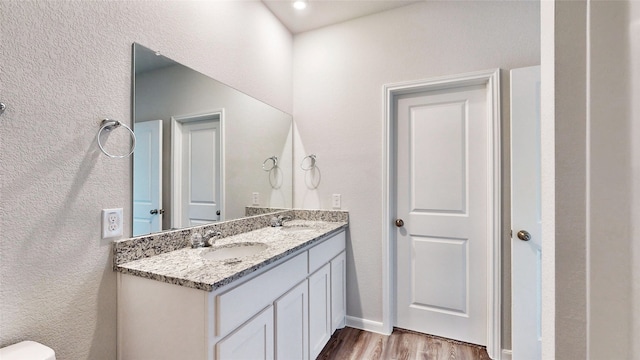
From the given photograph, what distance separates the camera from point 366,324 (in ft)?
7.14

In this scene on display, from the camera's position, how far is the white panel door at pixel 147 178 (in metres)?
1.23

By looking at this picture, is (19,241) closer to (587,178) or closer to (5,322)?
(5,322)

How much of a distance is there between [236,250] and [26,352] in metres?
0.85

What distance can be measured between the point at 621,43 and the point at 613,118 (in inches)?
5.0

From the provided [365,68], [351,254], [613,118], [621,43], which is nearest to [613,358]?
[613,118]

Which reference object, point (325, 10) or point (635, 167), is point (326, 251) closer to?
Answer: point (635, 167)

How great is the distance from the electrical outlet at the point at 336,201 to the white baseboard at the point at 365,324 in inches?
36.7

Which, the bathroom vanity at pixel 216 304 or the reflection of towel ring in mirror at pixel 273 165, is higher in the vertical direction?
the reflection of towel ring in mirror at pixel 273 165

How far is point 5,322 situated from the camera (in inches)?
32.6

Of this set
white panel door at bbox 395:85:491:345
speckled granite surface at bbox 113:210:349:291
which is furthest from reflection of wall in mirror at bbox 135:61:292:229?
white panel door at bbox 395:85:491:345

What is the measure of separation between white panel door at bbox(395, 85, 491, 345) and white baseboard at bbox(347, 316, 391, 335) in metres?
0.17

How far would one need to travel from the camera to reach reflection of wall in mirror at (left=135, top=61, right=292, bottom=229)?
1.34 metres

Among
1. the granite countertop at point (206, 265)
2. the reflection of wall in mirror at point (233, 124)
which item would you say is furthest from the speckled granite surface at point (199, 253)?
the reflection of wall in mirror at point (233, 124)

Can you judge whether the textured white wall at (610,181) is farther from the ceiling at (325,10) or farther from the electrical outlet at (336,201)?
the ceiling at (325,10)
